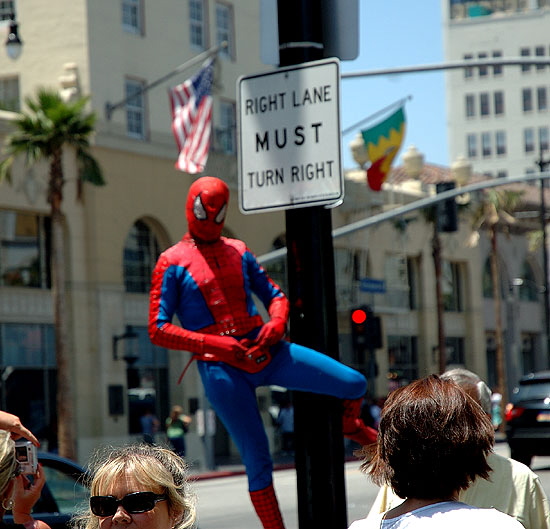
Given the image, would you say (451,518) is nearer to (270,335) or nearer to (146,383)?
(270,335)

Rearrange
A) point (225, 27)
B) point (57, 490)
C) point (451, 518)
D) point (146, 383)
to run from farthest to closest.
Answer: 1. point (225, 27)
2. point (146, 383)
3. point (57, 490)
4. point (451, 518)

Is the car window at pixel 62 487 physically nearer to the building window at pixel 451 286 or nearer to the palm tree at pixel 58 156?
the palm tree at pixel 58 156

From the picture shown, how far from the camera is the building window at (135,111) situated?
35.2m

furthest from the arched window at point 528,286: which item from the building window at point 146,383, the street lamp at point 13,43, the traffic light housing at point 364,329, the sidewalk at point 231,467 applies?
the traffic light housing at point 364,329

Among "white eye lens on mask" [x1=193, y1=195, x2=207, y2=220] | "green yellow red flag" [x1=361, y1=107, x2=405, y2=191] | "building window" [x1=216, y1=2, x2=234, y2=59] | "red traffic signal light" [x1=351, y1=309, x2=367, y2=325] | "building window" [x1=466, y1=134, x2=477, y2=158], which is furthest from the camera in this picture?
"building window" [x1=466, y1=134, x2=477, y2=158]

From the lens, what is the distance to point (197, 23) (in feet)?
125

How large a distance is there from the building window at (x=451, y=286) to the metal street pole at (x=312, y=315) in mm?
46988

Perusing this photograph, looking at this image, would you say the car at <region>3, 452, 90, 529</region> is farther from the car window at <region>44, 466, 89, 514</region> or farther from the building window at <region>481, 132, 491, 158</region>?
the building window at <region>481, 132, 491, 158</region>

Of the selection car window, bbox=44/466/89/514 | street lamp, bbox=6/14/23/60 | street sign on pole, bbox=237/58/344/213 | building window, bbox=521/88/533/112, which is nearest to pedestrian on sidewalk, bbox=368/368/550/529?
street sign on pole, bbox=237/58/344/213

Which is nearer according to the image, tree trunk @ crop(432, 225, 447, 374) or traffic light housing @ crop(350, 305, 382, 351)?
traffic light housing @ crop(350, 305, 382, 351)

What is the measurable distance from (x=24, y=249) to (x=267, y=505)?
2697cm

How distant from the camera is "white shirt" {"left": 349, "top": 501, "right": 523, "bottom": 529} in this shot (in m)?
2.83

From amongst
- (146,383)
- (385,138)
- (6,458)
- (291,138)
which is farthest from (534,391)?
(6,458)

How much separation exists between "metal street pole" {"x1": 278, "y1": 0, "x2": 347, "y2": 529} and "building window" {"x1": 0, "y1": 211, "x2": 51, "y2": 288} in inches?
1061
